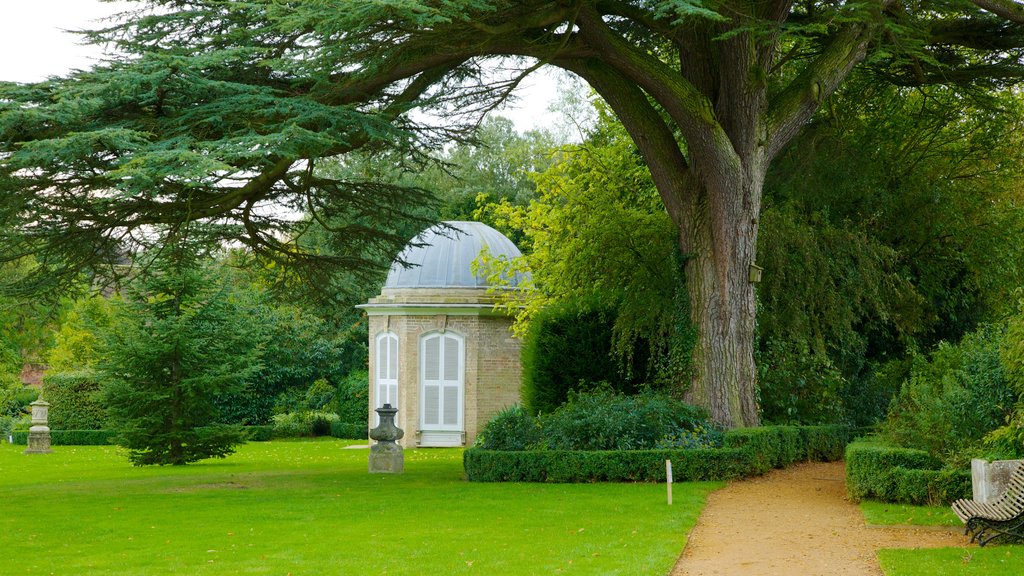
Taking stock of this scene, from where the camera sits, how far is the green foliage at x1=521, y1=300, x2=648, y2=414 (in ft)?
67.7

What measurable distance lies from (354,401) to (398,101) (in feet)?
65.0

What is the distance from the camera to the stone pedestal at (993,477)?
924 centimetres

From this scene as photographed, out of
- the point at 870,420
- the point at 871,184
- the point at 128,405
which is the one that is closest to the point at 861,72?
the point at 871,184

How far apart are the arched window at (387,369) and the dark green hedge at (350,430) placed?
4.53 m

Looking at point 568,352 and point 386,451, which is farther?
point 568,352

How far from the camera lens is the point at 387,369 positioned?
26.9 metres

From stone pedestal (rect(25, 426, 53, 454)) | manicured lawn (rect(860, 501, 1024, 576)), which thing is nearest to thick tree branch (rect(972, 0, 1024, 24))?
manicured lawn (rect(860, 501, 1024, 576))

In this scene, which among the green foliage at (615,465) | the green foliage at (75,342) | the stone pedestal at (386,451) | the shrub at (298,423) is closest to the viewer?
the green foliage at (615,465)

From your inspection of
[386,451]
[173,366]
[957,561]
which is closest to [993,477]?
[957,561]

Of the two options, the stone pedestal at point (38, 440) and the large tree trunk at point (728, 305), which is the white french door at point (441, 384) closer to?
the stone pedestal at point (38, 440)

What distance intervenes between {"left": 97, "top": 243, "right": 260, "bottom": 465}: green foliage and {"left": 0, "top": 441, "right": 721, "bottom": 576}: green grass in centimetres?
210

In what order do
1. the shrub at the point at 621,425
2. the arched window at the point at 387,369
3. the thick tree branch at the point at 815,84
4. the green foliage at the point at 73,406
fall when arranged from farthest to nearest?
the green foliage at the point at 73,406 < the arched window at the point at 387,369 < the thick tree branch at the point at 815,84 < the shrub at the point at 621,425

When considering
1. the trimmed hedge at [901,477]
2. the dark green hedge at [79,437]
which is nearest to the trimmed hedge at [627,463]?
the trimmed hedge at [901,477]

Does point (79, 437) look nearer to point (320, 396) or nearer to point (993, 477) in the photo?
point (320, 396)
